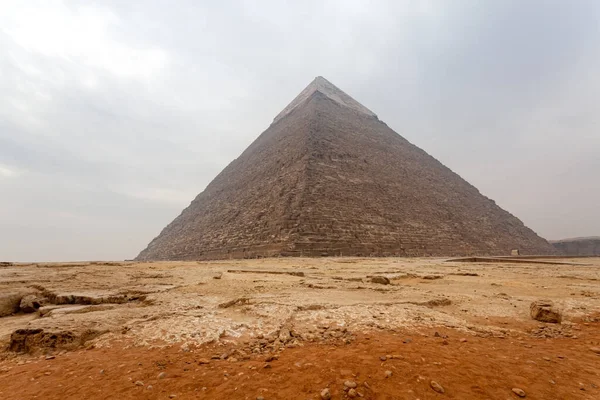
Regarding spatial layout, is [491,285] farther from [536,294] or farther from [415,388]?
[415,388]

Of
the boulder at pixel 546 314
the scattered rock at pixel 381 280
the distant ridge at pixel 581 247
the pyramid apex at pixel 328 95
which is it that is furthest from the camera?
the pyramid apex at pixel 328 95

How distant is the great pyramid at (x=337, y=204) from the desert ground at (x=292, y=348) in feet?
34.1

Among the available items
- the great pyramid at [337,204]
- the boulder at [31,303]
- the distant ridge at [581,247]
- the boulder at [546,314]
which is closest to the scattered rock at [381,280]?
the boulder at [546,314]

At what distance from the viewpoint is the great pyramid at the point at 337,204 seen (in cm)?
1526

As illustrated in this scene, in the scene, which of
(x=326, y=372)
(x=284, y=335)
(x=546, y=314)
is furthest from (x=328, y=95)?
(x=326, y=372)

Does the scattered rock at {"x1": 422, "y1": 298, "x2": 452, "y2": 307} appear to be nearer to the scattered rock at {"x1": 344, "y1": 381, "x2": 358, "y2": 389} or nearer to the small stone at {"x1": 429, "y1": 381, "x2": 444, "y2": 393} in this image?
the small stone at {"x1": 429, "y1": 381, "x2": 444, "y2": 393}

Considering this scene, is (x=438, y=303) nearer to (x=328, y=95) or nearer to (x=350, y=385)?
(x=350, y=385)

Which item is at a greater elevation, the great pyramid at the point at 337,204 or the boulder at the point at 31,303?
the great pyramid at the point at 337,204

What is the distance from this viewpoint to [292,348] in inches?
65.0

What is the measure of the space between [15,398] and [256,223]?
628 inches

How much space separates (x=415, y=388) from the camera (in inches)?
47.5

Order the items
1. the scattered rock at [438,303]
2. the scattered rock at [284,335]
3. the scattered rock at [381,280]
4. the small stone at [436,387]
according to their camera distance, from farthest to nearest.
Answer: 1. the scattered rock at [381,280]
2. the scattered rock at [438,303]
3. the scattered rock at [284,335]
4. the small stone at [436,387]

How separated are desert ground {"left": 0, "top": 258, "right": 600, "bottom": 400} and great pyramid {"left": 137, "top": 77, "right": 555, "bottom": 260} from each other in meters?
10.4

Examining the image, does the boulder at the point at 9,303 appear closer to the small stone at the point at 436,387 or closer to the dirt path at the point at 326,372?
the dirt path at the point at 326,372
